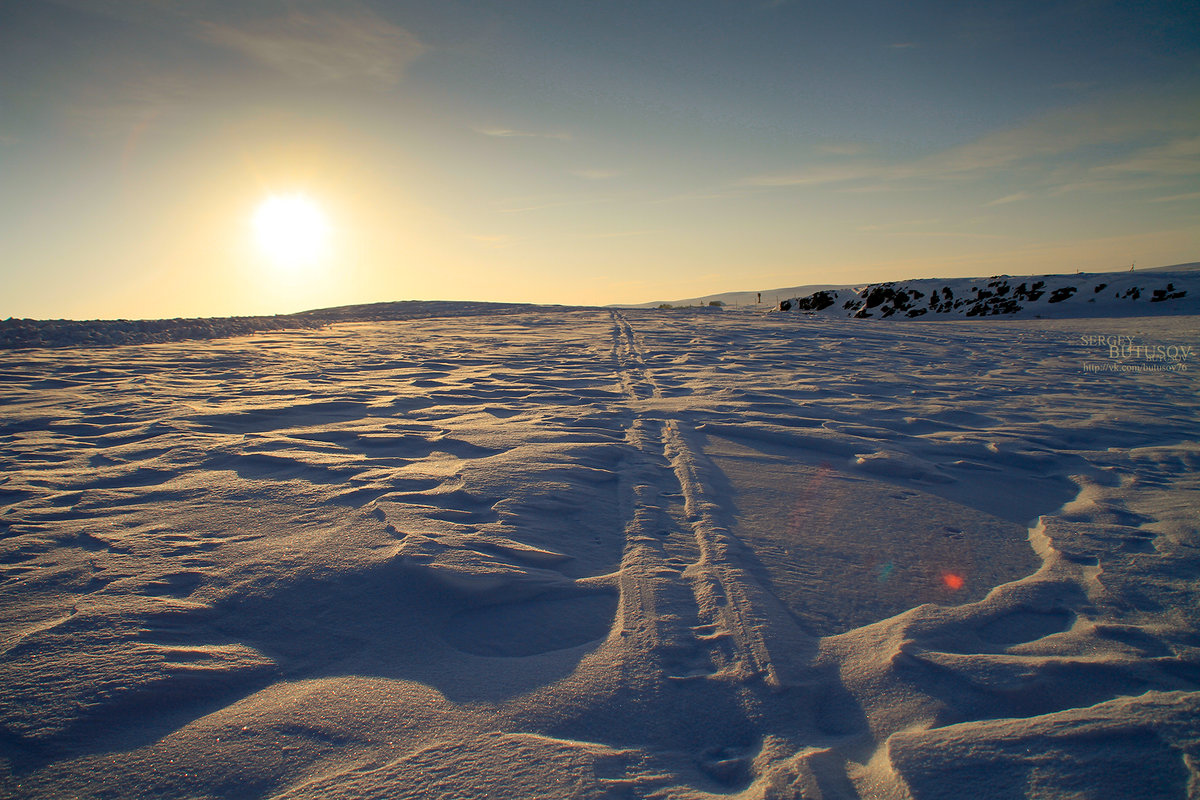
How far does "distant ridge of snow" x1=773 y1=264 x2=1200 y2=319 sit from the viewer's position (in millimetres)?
12844

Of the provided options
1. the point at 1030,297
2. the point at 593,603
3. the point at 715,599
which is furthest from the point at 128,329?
the point at 1030,297

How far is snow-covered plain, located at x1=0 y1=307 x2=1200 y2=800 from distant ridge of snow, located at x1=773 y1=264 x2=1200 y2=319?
39.6ft

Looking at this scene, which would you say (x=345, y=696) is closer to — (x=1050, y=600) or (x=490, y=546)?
(x=490, y=546)

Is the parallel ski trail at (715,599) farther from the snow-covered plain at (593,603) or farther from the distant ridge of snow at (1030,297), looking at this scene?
the distant ridge of snow at (1030,297)

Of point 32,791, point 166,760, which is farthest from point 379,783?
point 32,791

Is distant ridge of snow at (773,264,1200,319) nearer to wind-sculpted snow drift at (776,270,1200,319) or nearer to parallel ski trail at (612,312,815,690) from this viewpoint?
wind-sculpted snow drift at (776,270,1200,319)

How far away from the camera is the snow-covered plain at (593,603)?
1231mm

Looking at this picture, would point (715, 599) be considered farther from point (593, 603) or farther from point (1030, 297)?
point (1030, 297)

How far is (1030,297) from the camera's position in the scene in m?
14.6

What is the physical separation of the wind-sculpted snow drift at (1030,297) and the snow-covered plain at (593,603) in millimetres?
12140

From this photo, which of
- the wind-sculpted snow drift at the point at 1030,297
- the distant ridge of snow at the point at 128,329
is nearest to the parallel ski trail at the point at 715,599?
the distant ridge of snow at the point at 128,329

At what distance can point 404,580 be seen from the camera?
191 centimetres

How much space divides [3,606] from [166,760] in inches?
39.4

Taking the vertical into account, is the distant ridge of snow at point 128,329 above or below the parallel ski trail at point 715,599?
above
